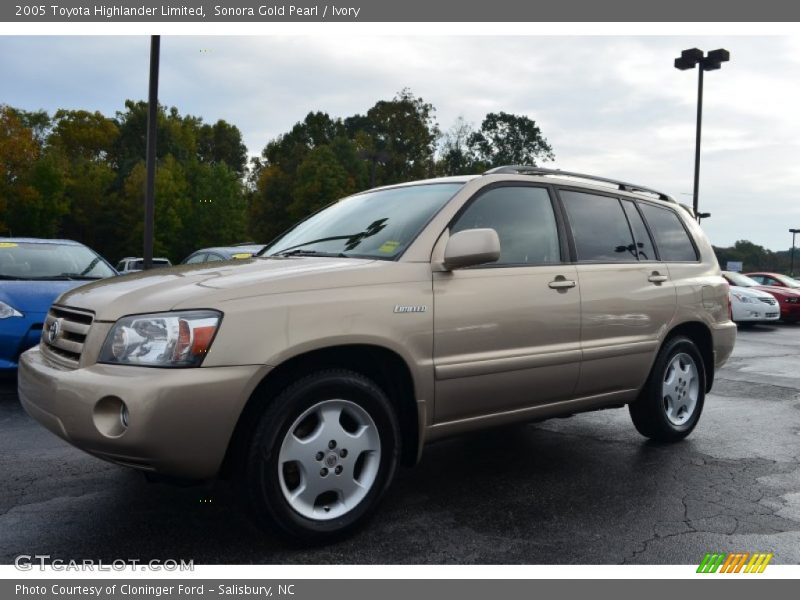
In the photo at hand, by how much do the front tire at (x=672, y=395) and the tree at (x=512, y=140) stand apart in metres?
66.9

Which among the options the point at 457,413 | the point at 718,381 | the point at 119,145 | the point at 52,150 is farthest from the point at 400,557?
the point at 119,145

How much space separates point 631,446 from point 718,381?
14.0 ft

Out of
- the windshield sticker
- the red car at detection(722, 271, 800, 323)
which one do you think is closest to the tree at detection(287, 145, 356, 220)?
the red car at detection(722, 271, 800, 323)

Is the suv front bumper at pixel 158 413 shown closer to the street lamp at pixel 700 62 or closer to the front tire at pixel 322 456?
the front tire at pixel 322 456

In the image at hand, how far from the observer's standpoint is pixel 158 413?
2971 mm

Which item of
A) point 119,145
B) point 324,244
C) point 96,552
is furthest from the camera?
point 119,145

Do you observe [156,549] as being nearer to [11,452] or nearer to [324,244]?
[324,244]

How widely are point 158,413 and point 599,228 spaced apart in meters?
3.17

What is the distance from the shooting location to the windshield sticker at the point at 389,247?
12.8 feet

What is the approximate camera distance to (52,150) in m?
48.0

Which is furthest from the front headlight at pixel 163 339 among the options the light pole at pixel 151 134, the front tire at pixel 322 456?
the light pole at pixel 151 134

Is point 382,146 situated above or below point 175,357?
above

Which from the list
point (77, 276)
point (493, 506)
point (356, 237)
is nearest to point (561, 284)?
point (356, 237)

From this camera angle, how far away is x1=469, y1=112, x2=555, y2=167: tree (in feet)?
234
